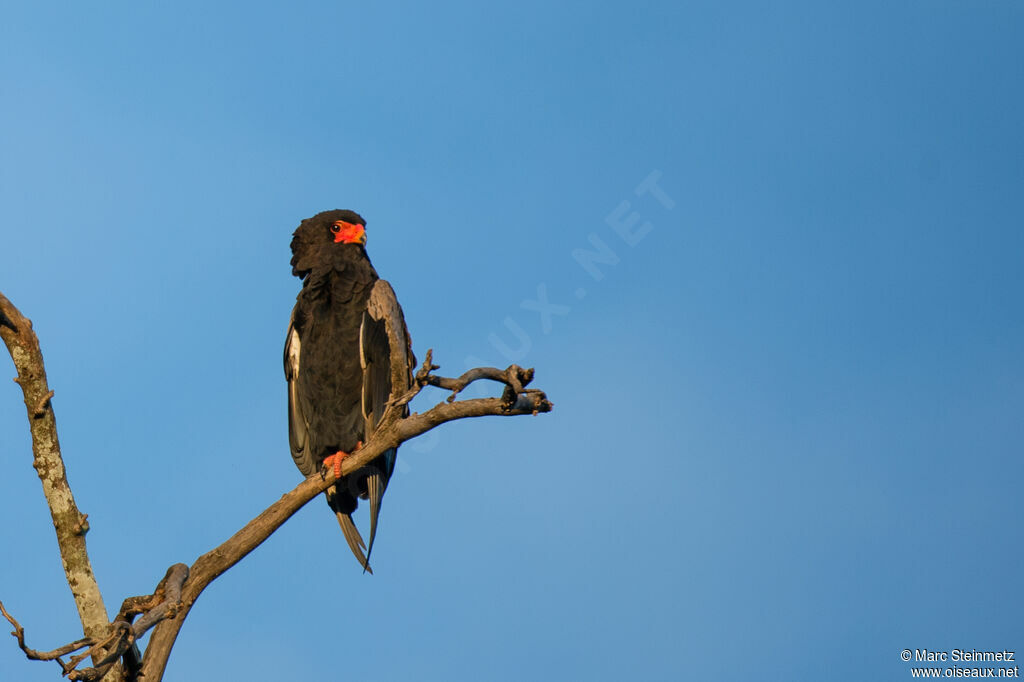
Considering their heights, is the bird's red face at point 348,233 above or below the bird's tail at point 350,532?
above

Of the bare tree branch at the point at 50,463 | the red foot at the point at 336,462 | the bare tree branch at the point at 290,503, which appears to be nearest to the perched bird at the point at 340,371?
the red foot at the point at 336,462

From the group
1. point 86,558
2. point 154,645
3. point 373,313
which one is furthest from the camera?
point 373,313

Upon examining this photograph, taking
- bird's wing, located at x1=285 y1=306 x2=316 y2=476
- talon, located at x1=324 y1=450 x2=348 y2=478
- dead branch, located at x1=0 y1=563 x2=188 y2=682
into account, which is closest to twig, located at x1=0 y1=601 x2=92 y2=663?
dead branch, located at x1=0 y1=563 x2=188 y2=682

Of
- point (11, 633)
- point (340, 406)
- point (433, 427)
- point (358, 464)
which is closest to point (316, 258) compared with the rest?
point (340, 406)

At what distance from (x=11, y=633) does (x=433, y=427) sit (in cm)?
232

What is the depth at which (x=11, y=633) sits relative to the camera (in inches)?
188

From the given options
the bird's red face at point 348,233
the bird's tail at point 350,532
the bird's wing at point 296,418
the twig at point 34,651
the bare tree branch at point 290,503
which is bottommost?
the twig at point 34,651

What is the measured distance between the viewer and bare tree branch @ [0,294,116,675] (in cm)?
605

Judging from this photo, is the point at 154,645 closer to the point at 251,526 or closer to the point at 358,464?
the point at 251,526

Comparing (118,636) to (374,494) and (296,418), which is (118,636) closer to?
(374,494)

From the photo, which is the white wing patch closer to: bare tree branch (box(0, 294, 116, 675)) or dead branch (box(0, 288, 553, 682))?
dead branch (box(0, 288, 553, 682))

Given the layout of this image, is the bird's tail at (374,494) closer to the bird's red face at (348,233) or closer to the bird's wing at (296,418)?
the bird's wing at (296,418)

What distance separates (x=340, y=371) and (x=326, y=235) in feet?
4.15

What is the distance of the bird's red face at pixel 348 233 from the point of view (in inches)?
343
